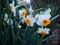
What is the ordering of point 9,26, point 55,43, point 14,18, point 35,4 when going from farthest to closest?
point 35,4 → point 55,43 → point 14,18 → point 9,26

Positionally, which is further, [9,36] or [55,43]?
[55,43]

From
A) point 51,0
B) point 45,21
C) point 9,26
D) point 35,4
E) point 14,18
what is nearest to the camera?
point 45,21

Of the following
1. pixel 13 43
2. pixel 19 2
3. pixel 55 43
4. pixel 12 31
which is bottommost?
pixel 55 43

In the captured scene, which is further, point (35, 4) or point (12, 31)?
point (35, 4)

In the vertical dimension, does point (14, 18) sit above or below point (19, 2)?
below

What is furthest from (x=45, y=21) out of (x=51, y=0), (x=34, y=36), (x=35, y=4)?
(x=51, y=0)

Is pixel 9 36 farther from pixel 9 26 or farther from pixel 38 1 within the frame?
pixel 38 1

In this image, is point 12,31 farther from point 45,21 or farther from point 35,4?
point 35,4

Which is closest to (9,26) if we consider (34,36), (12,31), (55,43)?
(12,31)

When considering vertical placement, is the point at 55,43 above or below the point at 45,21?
below
